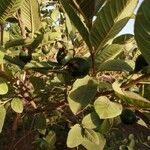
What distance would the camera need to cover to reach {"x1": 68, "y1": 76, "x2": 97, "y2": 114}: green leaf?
3.47 ft

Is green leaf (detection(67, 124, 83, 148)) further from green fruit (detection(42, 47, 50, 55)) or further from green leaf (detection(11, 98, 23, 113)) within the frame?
green fruit (detection(42, 47, 50, 55))

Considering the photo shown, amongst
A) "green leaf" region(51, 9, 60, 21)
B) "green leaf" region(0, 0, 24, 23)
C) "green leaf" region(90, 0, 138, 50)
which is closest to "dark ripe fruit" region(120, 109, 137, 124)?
"green leaf" region(90, 0, 138, 50)

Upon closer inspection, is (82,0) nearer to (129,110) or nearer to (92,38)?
(92,38)

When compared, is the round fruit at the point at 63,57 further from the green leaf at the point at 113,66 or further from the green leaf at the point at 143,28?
the green leaf at the point at 143,28

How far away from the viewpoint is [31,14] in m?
1.35

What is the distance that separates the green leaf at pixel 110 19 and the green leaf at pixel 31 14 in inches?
15.5

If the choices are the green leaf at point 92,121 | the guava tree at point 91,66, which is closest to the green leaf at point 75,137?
the guava tree at point 91,66

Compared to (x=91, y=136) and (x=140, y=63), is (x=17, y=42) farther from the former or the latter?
(x=91, y=136)

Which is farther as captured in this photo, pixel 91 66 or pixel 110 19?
pixel 91 66

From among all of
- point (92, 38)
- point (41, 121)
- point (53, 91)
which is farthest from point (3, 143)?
point (92, 38)

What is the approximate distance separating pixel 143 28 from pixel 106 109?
355 mm

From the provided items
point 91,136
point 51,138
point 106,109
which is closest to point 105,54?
point 106,109

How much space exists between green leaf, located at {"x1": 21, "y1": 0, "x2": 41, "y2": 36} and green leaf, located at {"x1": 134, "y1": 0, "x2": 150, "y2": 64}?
0.56 meters

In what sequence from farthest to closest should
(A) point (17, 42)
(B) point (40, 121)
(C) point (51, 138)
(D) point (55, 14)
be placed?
(C) point (51, 138), (D) point (55, 14), (B) point (40, 121), (A) point (17, 42)
